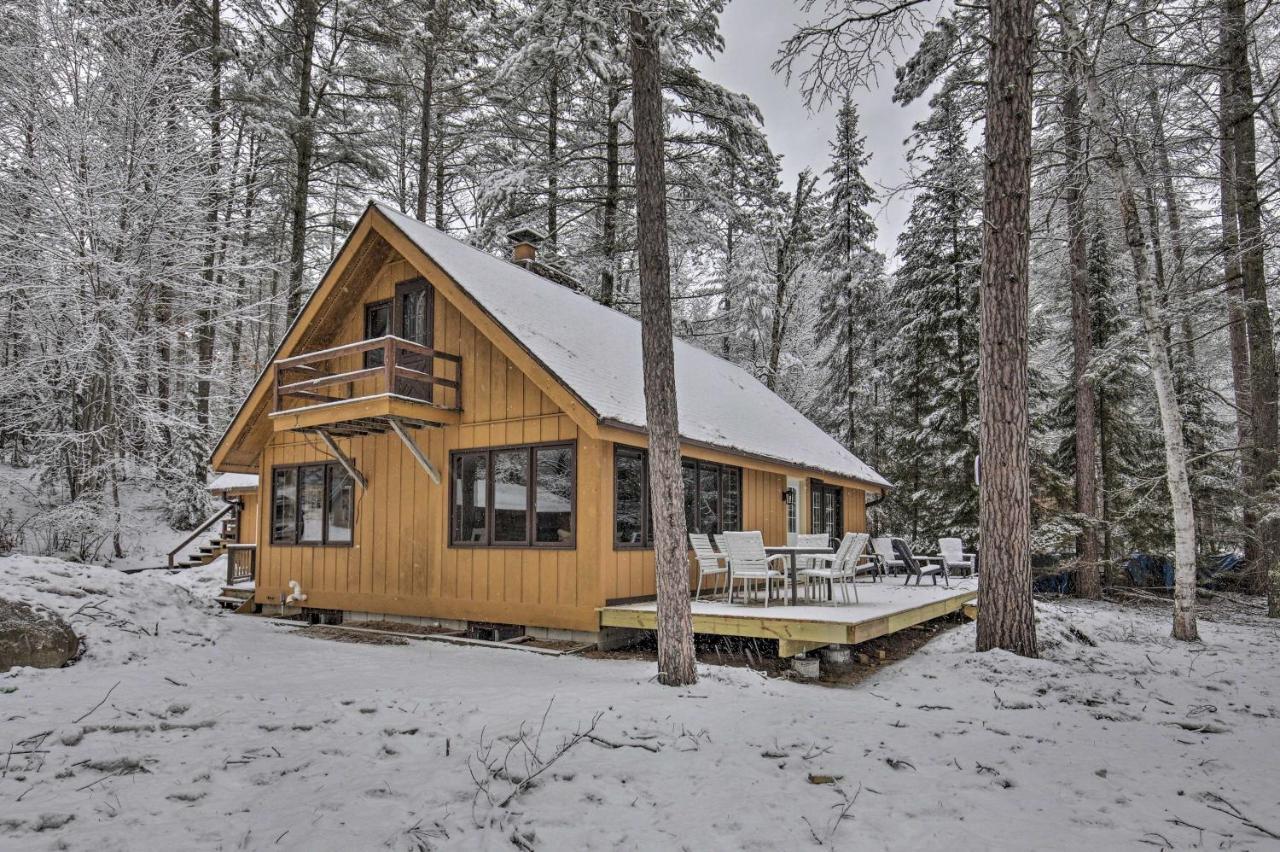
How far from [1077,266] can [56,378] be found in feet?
60.0

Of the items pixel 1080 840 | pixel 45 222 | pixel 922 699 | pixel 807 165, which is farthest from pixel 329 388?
pixel 807 165

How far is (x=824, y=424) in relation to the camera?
74.6ft

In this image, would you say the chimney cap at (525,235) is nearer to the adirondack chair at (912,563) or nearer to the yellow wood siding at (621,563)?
the yellow wood siding at (621,563)

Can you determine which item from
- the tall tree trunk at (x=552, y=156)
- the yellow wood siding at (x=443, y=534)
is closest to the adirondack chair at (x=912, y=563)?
the yellow wood siding at (x=443, y=534)

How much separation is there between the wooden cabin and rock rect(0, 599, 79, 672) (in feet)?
12.3

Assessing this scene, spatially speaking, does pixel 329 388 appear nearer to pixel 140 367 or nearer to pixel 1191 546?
pixel 140 367

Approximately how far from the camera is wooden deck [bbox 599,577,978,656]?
276 inches

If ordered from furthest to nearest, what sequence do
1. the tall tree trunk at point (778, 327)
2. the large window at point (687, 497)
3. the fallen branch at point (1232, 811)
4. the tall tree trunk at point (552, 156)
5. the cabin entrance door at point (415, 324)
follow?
the tall tree trunk at point (778, 327), the tall tree trunk at point (552, 156), the cabin entrance door at point (415, 324), the large window at point (687, 497), the fallen branch at point (1232, 811)

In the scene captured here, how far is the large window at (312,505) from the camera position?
1123 centimetres

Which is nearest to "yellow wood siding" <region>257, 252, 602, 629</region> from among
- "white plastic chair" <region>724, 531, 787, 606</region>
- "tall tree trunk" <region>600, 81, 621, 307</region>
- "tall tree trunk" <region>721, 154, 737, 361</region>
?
"white plastic chair" <region>724, 531, 787, 606</region>

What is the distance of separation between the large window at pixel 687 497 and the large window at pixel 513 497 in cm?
62

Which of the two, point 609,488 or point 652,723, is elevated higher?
point 609,488

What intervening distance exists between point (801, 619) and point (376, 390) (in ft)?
22.4

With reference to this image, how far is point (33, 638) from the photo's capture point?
581cm
